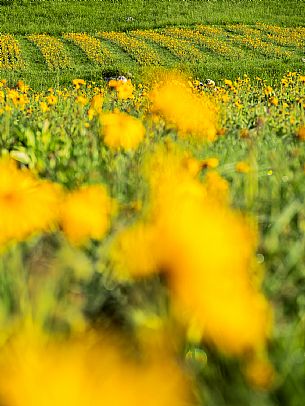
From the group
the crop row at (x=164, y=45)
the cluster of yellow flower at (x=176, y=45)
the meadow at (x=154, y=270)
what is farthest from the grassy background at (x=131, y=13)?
the meadow at (x=154, y=270)

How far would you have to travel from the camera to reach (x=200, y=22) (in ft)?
84.7

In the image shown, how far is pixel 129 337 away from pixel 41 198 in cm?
38

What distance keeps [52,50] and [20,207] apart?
20.5 meters

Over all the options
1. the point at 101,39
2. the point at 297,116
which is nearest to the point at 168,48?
the point at 101,39

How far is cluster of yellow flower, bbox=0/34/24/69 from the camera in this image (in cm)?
1898

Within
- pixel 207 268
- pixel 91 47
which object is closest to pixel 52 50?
pixel 91 47

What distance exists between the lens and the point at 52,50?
68.1 feet

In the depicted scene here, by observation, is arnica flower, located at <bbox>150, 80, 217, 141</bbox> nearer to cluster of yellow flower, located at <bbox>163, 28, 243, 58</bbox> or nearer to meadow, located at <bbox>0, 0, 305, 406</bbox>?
meadow, located at <bbox>0, 0, 305, 406</bbox>

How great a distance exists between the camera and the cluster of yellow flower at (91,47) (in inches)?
782

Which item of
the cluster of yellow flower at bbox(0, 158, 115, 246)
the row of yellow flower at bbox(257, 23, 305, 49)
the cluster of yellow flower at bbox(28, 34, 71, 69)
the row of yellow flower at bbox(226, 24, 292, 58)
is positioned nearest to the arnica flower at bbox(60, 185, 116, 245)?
the cluster of yellow flower at bbox(0, 158, 115, 246)

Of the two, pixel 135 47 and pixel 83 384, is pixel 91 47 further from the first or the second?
pixel 83 384

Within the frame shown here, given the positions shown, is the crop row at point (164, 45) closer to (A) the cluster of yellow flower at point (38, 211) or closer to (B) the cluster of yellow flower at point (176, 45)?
(B) the cluster of yellow flower at point (176, 45)

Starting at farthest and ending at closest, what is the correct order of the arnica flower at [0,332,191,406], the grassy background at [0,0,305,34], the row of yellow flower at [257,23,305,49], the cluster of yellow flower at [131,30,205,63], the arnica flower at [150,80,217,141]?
the grassy background at [0,0,305,34] < the row of yellow flower at [257,23,305,49] < the cluster of yellow flower at [131,30,205,63] < the arnica flower at [150,80,217,141] < the arnica flower at [0,332,191,406]

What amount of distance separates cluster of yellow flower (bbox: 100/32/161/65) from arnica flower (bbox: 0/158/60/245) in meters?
18.5
